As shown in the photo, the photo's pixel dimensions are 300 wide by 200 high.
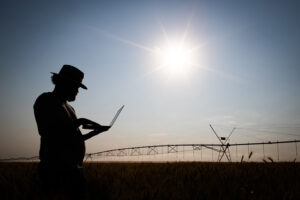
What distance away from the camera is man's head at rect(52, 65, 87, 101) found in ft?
13.9

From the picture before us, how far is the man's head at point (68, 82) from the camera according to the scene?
423 cm

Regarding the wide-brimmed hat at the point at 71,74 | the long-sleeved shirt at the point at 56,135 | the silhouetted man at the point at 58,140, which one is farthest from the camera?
the wide-brimmed hat at the point at 71,74

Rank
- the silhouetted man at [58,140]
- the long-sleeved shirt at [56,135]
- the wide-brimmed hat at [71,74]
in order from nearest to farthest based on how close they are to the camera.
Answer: the silhouetted man at [58,140], the long-sleeved shirt at [56,135], the wide-brimmed hat at [71,74]

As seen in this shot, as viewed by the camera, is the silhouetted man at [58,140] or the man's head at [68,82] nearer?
the silhouetted man at [58,140]

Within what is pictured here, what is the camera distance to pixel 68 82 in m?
4.22

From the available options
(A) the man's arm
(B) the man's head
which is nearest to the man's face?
(B) the man's head

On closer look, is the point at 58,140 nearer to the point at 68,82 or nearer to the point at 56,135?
the point at 56,135

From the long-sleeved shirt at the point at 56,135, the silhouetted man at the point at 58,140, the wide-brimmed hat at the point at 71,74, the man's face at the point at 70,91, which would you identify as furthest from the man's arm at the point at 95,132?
the wide-brimmed hat at the point at 71,74

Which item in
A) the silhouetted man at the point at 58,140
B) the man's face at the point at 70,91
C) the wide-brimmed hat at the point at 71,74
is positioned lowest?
the silhouetted man at the point at 58,140

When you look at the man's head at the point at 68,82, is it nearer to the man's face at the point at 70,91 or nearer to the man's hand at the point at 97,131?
the man's face at the point at 70,91

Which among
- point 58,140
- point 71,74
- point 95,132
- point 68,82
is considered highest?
point 71,74

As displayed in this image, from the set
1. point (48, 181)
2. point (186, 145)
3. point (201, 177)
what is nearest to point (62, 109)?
point (48, 181)

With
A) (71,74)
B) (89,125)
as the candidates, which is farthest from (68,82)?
(89,125)

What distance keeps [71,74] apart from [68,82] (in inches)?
6.7
